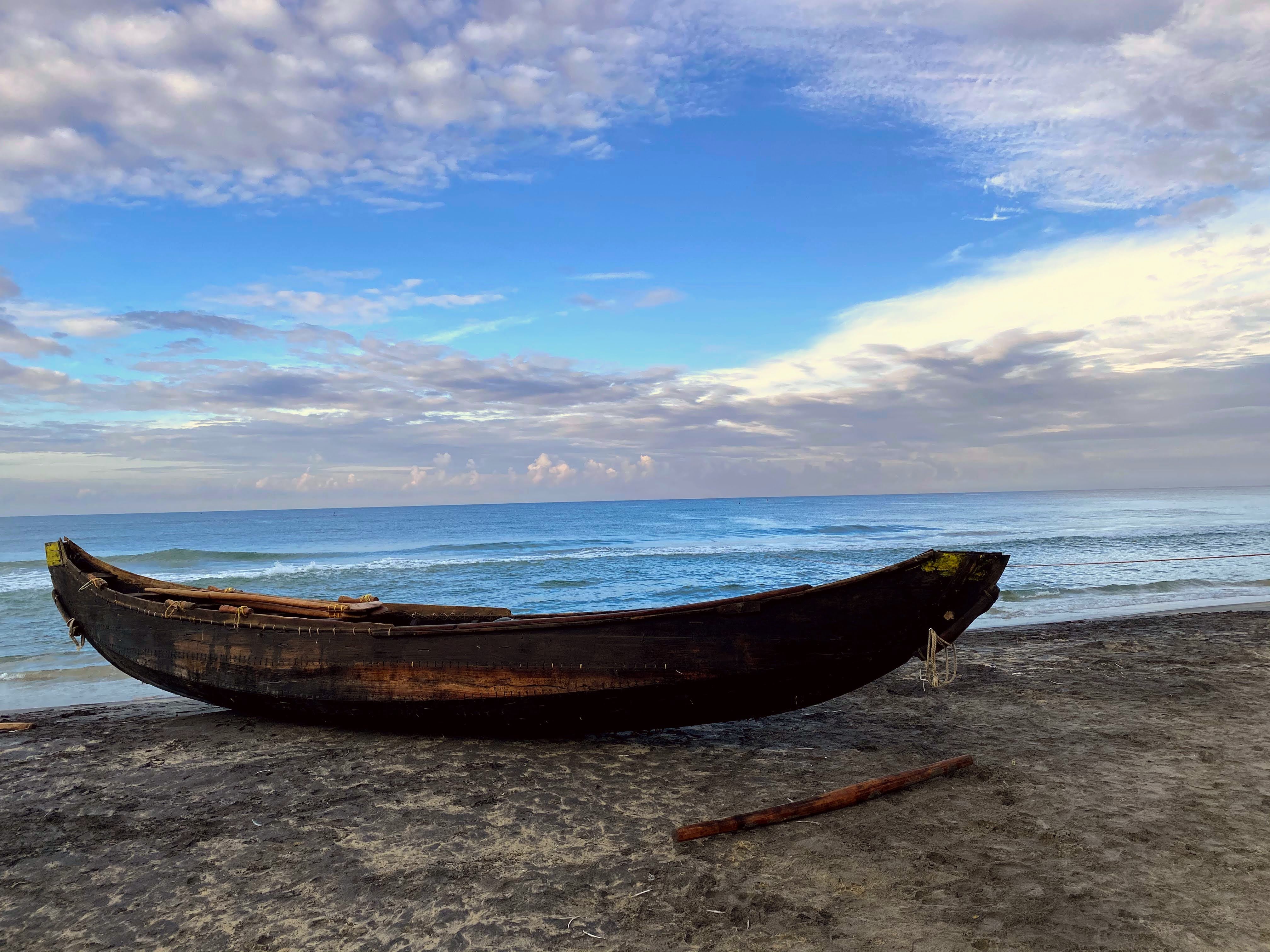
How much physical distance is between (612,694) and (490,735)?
1285 millimetres

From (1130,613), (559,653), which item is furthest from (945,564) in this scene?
(1130,613)

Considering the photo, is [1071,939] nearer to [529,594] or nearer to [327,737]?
[327,737]

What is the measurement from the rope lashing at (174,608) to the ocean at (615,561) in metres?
3.08

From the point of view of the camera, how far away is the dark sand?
2967 millimetres

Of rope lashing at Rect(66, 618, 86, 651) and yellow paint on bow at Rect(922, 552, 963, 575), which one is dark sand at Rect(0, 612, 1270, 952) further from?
yellow paint on bow at Rect(922, 552, 963, 575)

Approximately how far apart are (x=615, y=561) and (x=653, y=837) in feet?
67.8

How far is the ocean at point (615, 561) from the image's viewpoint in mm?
13141

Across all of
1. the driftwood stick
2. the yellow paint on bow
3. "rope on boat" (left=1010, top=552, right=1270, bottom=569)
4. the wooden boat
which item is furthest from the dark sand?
"rope on boat" (left=1010, top=552, right=1270, bottom=569)

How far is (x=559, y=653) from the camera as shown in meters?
4.77

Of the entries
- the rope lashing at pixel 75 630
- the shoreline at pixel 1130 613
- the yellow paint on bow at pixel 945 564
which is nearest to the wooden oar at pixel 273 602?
the rope lashing at pixel 75 630

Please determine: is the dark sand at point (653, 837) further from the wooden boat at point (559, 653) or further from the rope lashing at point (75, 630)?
the rope lashing at point (75, 630)

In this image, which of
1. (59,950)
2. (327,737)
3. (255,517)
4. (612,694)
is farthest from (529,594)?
(255,517)

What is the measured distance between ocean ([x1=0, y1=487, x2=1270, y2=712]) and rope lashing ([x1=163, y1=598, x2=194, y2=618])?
3.08 metres

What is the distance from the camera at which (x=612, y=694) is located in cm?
474
